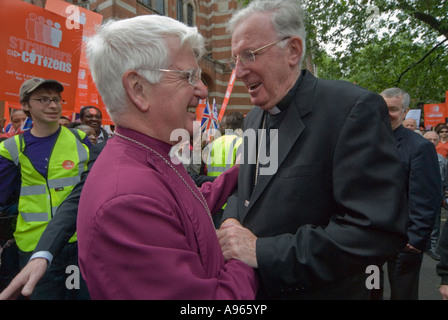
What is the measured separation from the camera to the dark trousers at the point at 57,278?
2.49m

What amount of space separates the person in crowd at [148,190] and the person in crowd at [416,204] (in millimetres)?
2046

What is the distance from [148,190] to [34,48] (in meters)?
3.74

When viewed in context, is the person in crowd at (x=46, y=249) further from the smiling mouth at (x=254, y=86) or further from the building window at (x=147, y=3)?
the building window at (x=147, y=3)

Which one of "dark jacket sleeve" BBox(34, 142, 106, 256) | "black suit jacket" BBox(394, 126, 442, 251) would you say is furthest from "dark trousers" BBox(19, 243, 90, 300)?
"black suit jacket" BBox(394, 126, 442, 251)

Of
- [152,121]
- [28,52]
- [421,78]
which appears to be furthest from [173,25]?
[421,78]

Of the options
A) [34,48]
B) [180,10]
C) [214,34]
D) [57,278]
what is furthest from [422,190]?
[214,34]

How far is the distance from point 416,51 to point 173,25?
1357 cm

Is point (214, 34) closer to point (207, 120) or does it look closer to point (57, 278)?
point (207, 120)

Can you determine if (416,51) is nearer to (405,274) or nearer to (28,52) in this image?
(405,274)

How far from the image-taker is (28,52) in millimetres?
3754

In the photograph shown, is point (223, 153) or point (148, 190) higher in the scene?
A: point (223, 153)

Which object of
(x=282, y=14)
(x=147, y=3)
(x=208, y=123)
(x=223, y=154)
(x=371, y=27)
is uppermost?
(x=147, y=3)

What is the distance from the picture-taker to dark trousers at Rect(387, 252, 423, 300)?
9.20 feet

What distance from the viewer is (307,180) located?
1.35 m
